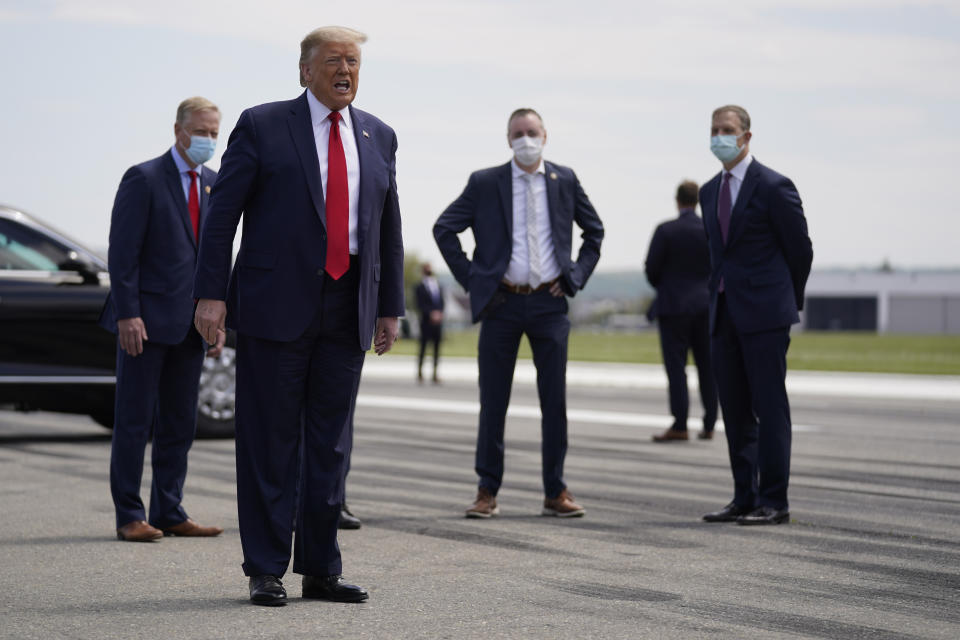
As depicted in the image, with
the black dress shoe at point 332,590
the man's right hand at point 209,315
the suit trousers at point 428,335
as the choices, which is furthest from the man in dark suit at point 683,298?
the suit trousers at point 428,335

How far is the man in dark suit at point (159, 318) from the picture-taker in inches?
259

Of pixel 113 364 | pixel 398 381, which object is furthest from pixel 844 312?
pixel 113 364

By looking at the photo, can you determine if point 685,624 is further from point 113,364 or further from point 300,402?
point 113,364

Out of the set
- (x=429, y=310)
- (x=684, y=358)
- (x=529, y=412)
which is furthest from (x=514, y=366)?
(x=429, y=310)

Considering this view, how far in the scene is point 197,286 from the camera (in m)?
5.06

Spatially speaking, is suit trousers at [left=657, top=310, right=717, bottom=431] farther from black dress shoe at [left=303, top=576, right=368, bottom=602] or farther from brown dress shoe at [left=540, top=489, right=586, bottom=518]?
black dress shoe at [left=303, top=576, right=368, bottom=602]

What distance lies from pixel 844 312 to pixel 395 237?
129 m

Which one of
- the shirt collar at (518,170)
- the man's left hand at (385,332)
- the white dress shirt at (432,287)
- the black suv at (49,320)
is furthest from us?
the white dress shirt at (432,287)

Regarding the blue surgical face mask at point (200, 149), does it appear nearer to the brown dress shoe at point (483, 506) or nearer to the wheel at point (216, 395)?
the brown dress shoe at point (483, 506)

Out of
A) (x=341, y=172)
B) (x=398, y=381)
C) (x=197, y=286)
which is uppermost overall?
(x=341, y=172)

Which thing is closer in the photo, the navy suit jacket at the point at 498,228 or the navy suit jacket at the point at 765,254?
the navy suit jacket at the point at 765,254

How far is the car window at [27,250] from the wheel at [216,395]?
4.76 ft

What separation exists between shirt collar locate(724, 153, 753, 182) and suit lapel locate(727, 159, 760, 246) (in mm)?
74

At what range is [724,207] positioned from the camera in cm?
757
